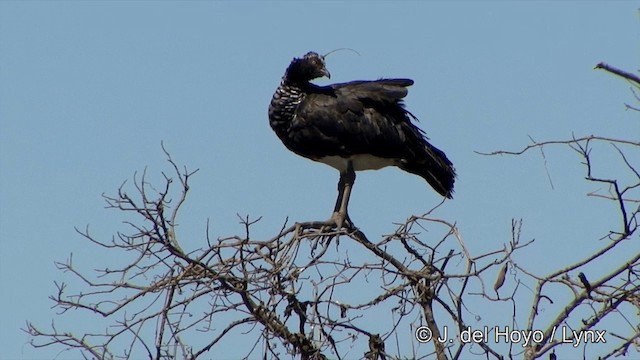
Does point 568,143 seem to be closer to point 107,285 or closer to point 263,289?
Answer: point 263,289

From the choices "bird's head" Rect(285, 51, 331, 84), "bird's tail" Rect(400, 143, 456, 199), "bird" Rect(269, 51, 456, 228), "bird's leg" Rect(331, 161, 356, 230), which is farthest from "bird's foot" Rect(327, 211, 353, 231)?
"bird's head" Rect(285, 51, 331, 84)

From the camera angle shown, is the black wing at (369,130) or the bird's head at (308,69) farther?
the bird's head at (308,69)

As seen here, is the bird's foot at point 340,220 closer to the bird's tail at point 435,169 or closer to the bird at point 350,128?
the bird at point 350,128

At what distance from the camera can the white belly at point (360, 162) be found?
8055mm

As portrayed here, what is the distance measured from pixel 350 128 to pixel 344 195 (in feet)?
1.36

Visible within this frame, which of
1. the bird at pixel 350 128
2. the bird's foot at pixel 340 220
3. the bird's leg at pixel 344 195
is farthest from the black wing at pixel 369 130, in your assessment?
the bird's foot at pixel 340 220

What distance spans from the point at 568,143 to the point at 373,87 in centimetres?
360

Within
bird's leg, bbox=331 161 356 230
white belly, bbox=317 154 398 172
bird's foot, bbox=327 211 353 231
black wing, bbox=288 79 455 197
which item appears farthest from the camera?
white belly, bbox=317 154 398 172

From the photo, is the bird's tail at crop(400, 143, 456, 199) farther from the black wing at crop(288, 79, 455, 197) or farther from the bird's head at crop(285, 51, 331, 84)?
the bird's head at crop(285, 51, 331, 84)

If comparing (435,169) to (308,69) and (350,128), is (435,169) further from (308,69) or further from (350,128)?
(308,69)

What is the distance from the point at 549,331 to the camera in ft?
16.5

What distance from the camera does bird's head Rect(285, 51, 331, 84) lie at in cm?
822

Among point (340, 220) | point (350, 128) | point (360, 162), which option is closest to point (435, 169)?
point (360, 162)

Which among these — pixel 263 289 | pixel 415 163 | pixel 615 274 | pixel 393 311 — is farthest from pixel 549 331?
pixel 415 163
